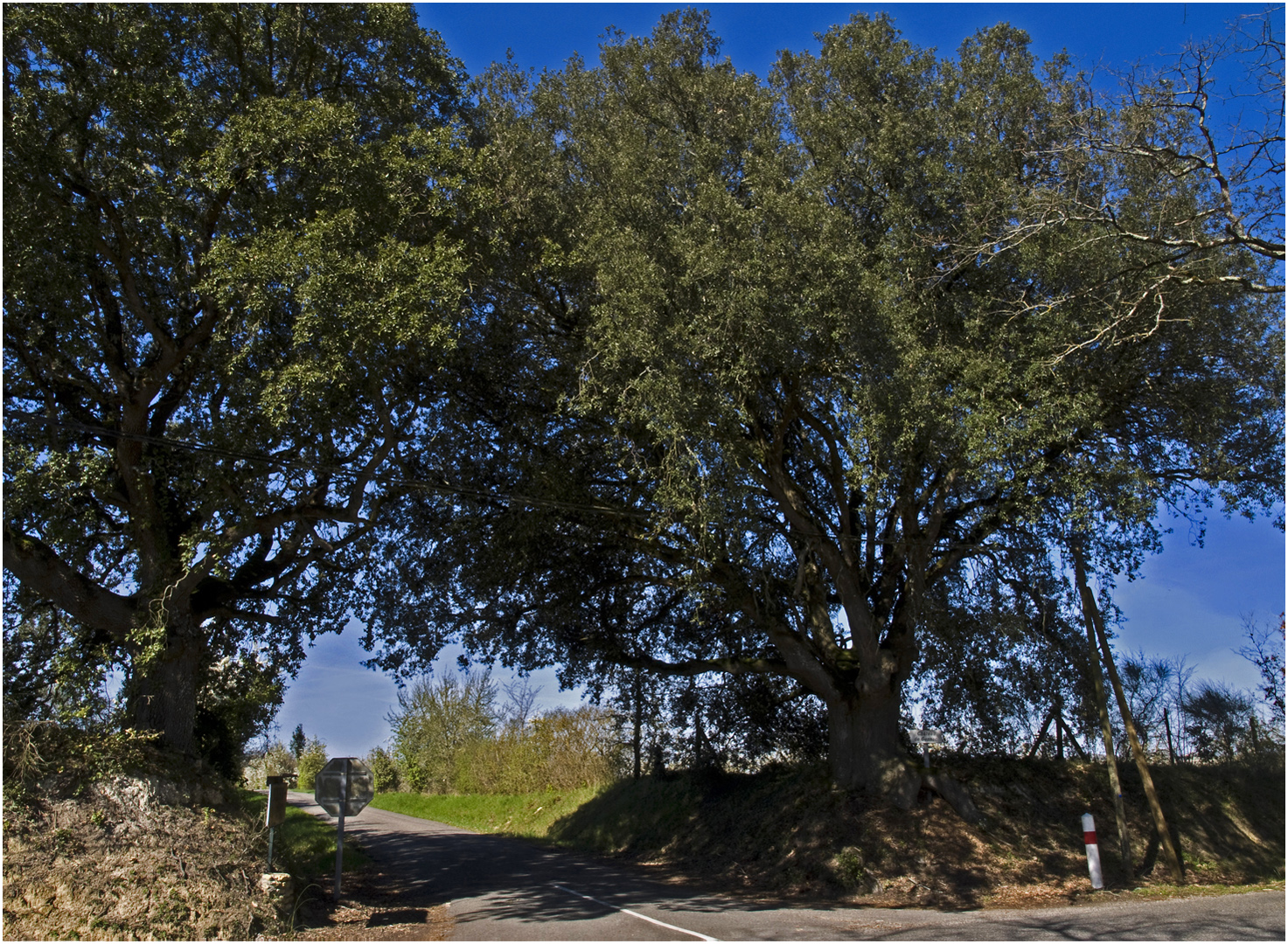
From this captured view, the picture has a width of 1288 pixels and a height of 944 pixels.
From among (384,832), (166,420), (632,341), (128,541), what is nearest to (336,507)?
(166,420)

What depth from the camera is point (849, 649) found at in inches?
670

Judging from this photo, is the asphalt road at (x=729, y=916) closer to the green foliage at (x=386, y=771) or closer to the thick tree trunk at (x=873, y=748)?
the thick tree trunk at (x=873, y=748)

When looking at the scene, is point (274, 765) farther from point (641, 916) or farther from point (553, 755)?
point (641, 916)

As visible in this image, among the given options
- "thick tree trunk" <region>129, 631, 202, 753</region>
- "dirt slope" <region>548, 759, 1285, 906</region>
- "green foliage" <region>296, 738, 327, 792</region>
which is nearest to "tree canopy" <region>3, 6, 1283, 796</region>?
"thick tree trunk" <region>129, 631, 202, 753</region>

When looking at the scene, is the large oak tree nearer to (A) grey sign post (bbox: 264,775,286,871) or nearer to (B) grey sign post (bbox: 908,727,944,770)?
(B) grey sign post (bbox: 908,727,944,770)

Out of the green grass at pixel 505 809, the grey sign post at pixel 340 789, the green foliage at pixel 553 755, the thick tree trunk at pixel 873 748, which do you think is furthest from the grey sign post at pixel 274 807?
the green grass at pixel 505 809

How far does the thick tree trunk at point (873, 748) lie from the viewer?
15.5 m

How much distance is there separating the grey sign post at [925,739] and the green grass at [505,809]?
11.6 m

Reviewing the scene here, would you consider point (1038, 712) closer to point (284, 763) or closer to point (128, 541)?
point (128, 541)

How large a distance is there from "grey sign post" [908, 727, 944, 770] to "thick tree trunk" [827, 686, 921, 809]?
445 millimetres

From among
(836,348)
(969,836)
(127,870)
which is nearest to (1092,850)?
(969,836)

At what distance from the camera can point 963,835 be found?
14648mm

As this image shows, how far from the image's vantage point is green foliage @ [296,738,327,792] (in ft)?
179

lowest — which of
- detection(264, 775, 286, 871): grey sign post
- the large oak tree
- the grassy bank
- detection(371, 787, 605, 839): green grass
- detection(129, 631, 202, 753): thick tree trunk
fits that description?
detection(371, 787, 605, 839): green grass
